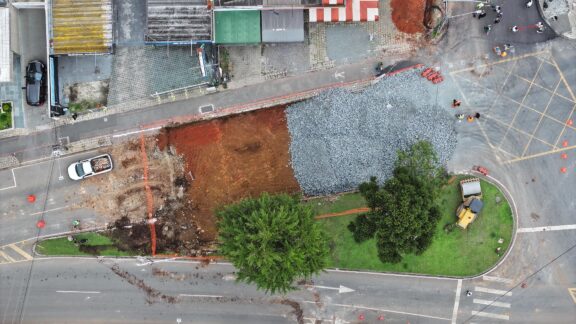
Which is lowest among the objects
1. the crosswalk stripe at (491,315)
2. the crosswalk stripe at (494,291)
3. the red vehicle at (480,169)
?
the crosswalk stripe at (491,315)

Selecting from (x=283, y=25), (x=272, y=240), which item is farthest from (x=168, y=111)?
(x=272, y=240)

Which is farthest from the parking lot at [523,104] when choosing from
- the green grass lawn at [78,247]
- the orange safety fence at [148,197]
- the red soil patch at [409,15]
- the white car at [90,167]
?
the green grass lawn at [78,247]

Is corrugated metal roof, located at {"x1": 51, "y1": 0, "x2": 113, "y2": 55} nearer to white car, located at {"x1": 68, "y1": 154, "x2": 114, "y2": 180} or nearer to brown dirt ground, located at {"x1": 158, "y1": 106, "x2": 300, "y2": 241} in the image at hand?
white car, located at {"x1": 68, "y1": 154, "x2": 114, "y2": 180}

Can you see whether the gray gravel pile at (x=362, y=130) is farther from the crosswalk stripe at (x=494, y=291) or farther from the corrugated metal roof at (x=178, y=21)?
the crosswalk stripe at (x=494, y=291)

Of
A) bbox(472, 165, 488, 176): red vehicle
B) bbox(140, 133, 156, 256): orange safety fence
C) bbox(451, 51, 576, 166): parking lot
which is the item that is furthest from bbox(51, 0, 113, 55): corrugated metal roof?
bbox(472, 165, 488, 176): red vehicle

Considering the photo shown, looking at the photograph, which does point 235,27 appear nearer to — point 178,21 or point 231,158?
point 178,21

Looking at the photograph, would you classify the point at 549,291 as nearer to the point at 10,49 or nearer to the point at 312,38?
the point at 312,38
